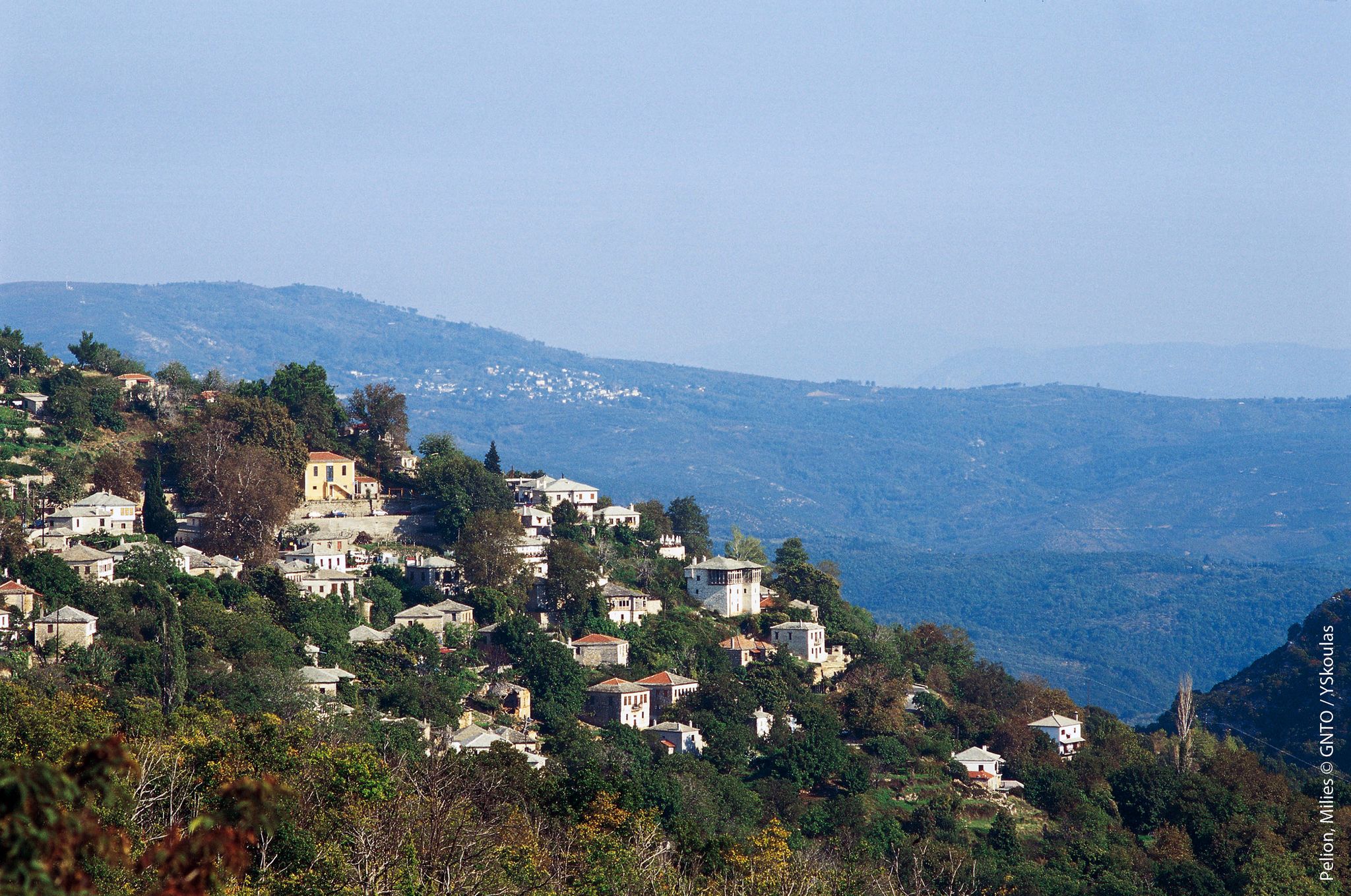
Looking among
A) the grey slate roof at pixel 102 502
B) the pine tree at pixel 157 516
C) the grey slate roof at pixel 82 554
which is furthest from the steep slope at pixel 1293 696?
the grey slate roof at pixel 82 554

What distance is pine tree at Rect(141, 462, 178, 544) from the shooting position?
52.8 meters

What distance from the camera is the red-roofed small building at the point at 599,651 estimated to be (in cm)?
5391

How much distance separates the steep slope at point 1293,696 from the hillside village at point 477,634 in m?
10.5

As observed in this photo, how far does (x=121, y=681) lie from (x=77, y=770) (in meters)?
34.1

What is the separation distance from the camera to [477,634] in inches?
2035

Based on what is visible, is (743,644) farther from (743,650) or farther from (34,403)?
(34,403)

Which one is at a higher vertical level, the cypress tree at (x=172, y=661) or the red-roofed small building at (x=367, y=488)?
the red-roofed small building at (x=367, y=488)

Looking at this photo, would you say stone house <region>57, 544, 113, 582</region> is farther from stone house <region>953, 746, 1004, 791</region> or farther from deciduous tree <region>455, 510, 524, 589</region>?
stone house <region>953, 746, 1004, 791</region>

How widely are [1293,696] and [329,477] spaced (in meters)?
44.9

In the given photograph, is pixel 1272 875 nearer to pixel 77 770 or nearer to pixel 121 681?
pixel 121 681

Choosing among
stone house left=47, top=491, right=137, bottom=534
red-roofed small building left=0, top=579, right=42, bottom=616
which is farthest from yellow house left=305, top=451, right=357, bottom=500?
red-roofed small building left=0, top=579, right=42, bottom=616

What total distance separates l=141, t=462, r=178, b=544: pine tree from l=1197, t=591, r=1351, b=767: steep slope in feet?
151

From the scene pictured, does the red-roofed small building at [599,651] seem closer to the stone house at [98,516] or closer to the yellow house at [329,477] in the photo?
the yellow house at [329,477]

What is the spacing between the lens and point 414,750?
38750 mm
